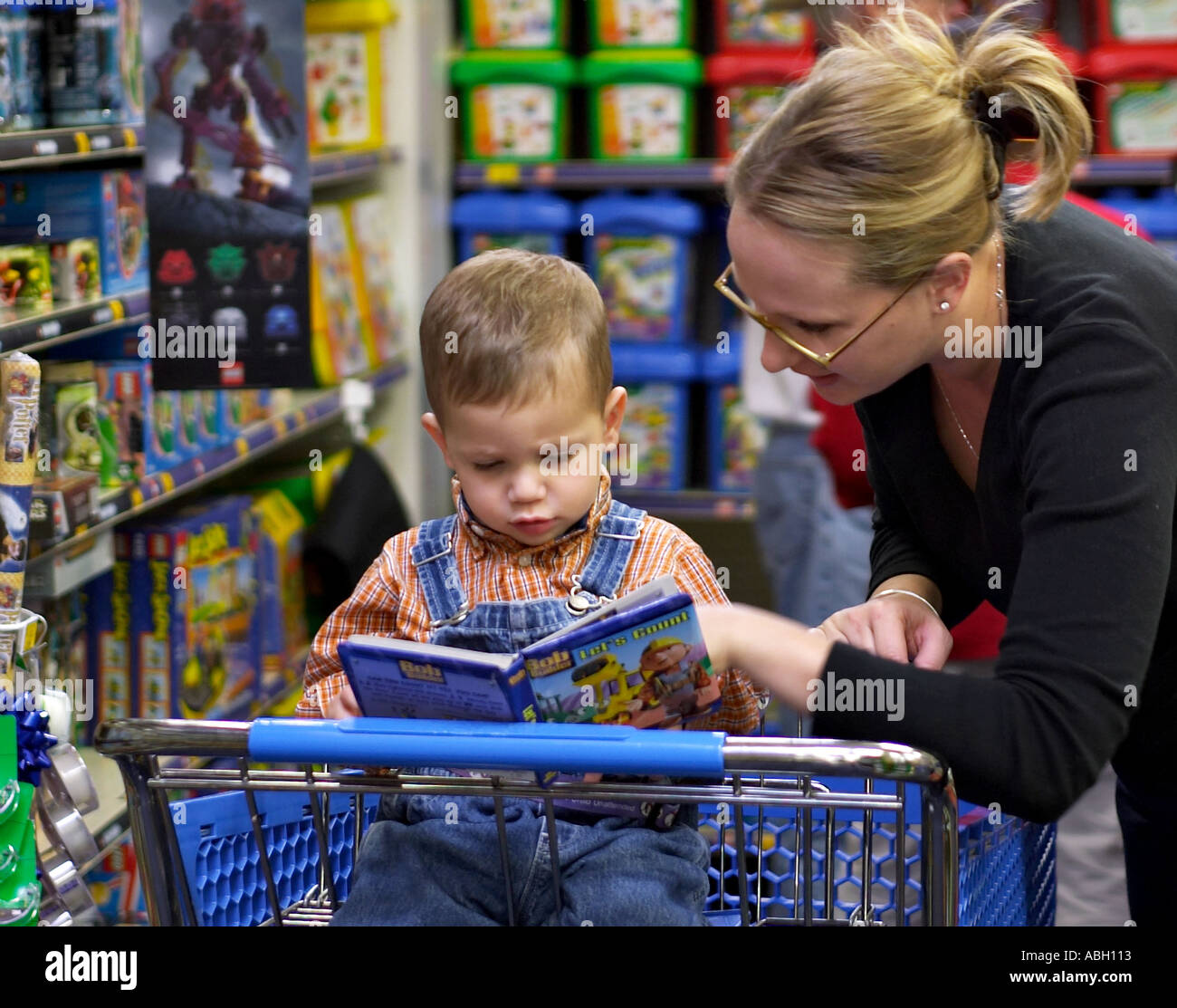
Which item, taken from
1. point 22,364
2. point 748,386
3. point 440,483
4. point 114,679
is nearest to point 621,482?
point 440,483

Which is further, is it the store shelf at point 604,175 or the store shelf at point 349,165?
the store shelf at point 604,175

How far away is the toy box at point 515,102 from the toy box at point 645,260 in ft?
0.85

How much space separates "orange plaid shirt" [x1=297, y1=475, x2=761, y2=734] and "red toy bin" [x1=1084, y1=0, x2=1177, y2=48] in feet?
11.2

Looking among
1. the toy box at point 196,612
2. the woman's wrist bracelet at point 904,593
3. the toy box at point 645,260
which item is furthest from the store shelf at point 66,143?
the toy box at point 645,260

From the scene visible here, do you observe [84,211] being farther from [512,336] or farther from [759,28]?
[759,28]

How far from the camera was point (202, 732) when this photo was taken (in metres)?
1.28

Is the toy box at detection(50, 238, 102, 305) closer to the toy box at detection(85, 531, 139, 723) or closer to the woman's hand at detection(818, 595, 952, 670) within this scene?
the toy box at detection(85, 531, 139, 723)

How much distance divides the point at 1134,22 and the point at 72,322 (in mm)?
3330

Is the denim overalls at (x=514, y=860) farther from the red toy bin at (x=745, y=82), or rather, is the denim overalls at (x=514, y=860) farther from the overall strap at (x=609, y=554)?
the red toy bin at (x=745, y=82)

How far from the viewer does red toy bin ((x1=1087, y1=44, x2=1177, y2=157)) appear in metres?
4.45

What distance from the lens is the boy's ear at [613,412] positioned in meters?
1.72

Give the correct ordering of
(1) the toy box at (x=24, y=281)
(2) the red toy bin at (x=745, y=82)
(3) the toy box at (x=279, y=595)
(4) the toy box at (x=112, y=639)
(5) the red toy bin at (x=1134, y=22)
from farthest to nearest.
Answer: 1. (2) the red toy bin at (x=745, y=82)
2. (5) the red toy bin at (x=1134, y=22)
3. (3) the toy box at (x=279, y=595)
4. (4) the toy box at (x=112, y=639)
5. (1) the toy box at (x=24, y=281)

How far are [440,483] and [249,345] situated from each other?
2.31 metres
